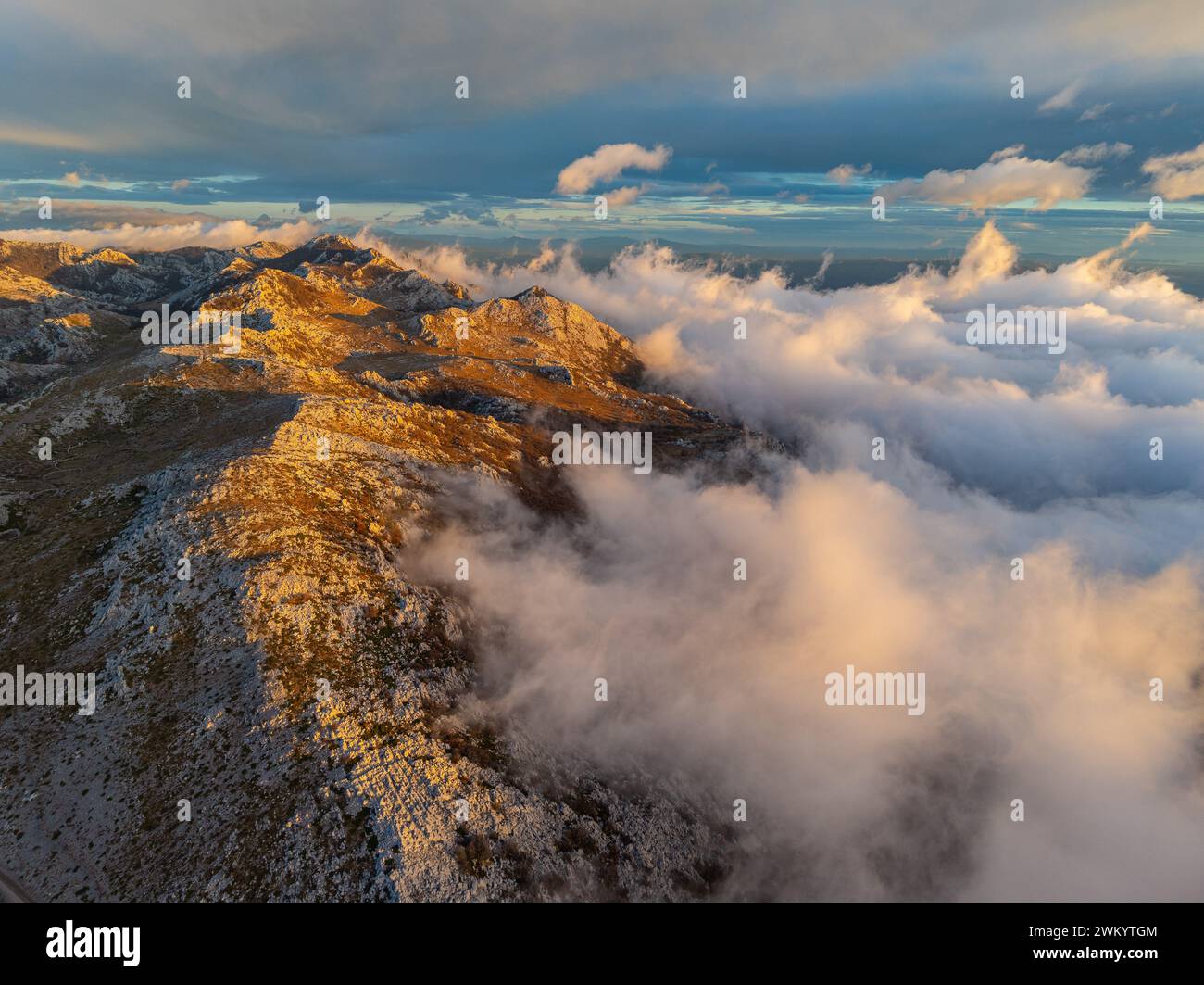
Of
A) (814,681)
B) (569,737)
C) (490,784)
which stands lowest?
(814,681)

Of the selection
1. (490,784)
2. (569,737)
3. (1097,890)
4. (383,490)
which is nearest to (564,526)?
(383,490)

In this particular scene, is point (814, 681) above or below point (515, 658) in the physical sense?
below

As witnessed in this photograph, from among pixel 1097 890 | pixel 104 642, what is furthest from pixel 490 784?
pixel 1097 890
